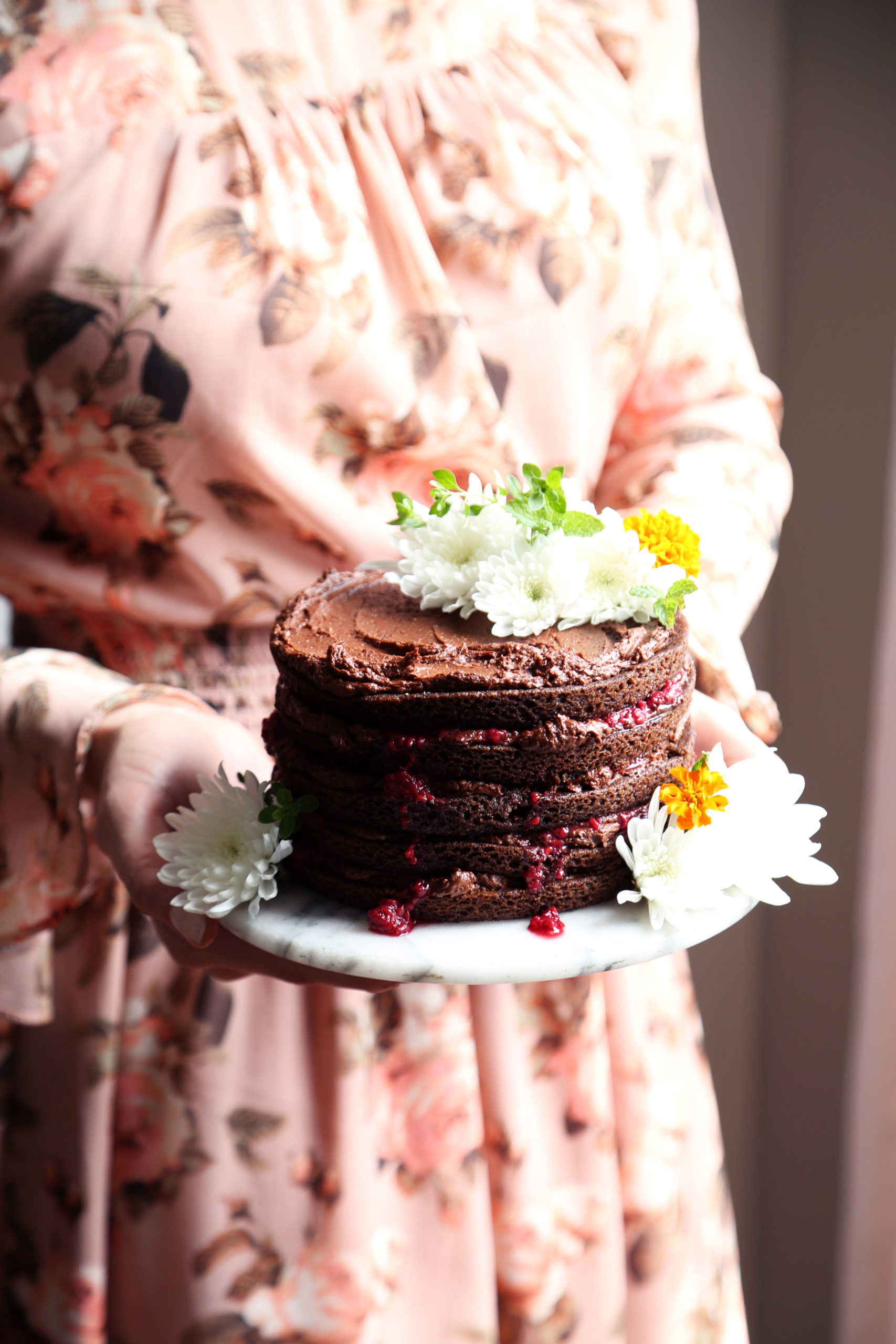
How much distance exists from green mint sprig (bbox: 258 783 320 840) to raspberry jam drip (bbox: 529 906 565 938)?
0.15 meters

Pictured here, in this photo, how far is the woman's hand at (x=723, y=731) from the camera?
73cm

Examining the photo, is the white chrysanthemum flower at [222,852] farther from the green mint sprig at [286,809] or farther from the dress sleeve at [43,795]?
the dress sleeve at [43,795]

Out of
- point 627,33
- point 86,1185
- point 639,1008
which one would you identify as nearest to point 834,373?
point 627,33

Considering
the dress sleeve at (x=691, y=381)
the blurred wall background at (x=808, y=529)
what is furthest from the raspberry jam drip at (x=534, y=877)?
the blurred wall background at (x=808, y=529)

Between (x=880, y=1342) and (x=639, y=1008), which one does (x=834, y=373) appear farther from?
(x=880, y=1342)

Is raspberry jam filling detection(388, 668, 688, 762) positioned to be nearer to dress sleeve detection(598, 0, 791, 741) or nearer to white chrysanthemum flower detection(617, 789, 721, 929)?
white chrysanthemum flower detection(617, 789, 721, 929)

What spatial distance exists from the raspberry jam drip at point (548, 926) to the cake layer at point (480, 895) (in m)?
0.01

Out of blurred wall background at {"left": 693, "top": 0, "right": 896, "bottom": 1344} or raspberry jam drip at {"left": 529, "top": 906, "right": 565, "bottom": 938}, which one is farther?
blurred wall background at {"left": 693, "top": 0, "right": 896, "bottom": 1344}

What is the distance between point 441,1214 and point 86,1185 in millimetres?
274

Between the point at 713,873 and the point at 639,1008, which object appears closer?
the point at 713,873

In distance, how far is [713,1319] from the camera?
3.26 ft

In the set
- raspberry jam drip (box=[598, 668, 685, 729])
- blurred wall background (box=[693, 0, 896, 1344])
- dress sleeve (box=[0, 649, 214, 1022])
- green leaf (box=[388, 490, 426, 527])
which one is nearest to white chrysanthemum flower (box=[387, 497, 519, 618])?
green leaf (box=[388, 490, 426, 527])

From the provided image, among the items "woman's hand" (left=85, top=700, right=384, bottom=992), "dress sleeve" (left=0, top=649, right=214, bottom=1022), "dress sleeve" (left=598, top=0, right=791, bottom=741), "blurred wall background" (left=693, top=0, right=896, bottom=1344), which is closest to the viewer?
"woman's hand" (left=85, top=700, right=384, bottom=992)

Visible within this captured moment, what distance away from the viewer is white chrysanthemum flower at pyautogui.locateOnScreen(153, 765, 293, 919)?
24.8 inches
